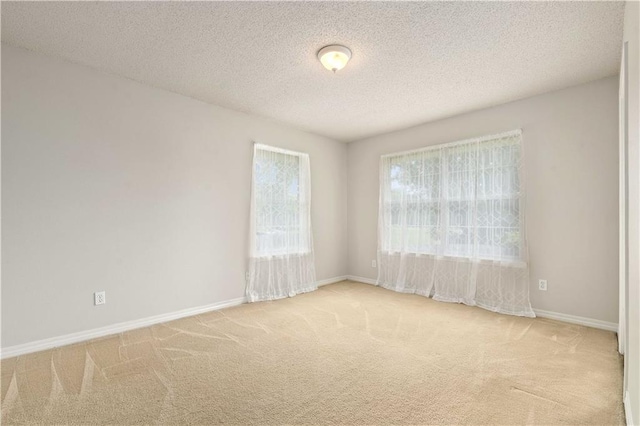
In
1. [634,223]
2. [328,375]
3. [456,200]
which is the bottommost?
[328,375]

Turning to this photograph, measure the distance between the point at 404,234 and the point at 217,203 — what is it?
9.38ft

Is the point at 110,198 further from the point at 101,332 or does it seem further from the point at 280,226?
the point at 280,226

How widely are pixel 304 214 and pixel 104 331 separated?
291cm

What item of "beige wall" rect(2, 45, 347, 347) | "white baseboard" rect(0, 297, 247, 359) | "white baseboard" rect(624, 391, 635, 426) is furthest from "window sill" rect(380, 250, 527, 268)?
"white baseboard" rect(0, 297, 247, 359)

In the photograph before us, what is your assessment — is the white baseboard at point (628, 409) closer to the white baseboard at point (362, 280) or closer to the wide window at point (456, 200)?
the wide window at point (456, 200)

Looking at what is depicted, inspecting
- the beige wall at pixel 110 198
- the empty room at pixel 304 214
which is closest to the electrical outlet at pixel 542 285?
the empty room at pixel 304 214

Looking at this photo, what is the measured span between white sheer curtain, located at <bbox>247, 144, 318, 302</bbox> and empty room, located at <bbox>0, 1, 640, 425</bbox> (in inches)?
1.4

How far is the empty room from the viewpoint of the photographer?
6.62ft

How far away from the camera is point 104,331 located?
302 cm

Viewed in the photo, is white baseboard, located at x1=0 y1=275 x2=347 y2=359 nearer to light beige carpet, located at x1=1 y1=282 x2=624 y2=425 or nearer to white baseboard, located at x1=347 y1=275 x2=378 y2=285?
light beige carpet, located at x1=1 y1=282 x2=624 y2=425

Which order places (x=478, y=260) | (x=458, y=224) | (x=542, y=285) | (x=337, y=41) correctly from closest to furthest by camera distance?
(x=337, y=41) → (x=542, y=285) → (x=478, y=260) → (x=458, y=224)

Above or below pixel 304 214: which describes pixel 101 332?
below

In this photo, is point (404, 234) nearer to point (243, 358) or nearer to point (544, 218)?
point (544, 218)

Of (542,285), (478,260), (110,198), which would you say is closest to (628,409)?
(542,285)
